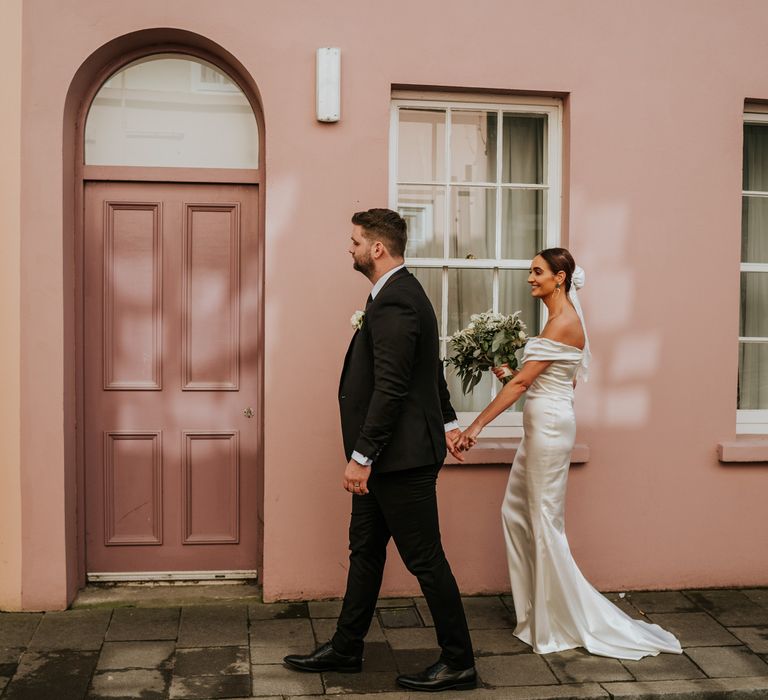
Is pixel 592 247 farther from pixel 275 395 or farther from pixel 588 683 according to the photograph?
pixel 588 683

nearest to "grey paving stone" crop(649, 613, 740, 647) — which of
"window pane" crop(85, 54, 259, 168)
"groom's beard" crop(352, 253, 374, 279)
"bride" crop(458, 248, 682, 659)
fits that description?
"bride" crop(458, 248, 682, 659)

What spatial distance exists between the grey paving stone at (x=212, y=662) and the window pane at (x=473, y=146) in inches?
120

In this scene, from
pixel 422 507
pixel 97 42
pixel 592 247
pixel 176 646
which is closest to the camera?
pixel 422 507

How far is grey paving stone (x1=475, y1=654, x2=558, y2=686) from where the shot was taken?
4363 millimetres

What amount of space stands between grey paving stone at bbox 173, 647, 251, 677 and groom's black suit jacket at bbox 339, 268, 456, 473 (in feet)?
3.98

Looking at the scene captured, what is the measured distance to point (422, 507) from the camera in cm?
415

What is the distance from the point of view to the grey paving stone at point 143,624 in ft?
15.9

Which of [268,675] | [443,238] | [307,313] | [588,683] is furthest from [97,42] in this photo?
[588,683]

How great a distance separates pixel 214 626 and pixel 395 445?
1.70 meters

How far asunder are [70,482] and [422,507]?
2.30 m

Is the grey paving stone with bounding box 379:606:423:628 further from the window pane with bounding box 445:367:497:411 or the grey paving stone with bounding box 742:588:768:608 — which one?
the grey paving stone with bounding box 742:588:768:608

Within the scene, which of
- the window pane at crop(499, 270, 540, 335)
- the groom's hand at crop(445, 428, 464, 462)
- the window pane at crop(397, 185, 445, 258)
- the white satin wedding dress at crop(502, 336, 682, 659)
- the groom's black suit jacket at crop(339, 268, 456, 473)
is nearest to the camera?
the groom's black suit jacket at crop(339, 268, 456, 473)

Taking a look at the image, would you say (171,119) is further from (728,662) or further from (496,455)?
(728,662)

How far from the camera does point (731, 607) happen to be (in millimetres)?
5426
